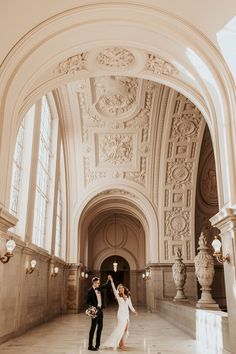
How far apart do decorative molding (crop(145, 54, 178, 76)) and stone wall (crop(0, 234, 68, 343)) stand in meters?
5.10

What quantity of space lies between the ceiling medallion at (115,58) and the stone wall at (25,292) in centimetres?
468

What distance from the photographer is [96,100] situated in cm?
1543

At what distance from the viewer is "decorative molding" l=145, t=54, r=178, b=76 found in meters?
8.46

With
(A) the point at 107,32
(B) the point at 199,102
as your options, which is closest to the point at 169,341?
(B) the point at 199,102

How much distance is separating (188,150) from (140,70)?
8.62 meters

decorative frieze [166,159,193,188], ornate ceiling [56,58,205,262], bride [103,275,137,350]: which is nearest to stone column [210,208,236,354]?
bride [103,275,137,350]

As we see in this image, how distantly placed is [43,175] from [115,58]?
7123 mm

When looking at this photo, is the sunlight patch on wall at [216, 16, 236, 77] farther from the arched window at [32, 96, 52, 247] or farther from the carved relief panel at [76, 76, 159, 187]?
the arched window at [32, 96, 52, 247]

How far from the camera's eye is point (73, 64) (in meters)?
8.59

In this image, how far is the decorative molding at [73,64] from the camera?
27.7 ft

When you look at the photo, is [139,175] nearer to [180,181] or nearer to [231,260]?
[180,181]

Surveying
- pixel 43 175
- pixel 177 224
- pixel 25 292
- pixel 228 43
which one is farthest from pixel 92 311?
pixel 177 224

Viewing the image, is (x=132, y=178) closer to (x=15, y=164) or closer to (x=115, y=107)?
(x=115, y=107)

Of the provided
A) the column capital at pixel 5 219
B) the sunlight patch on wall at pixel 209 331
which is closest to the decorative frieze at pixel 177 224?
the sunlight patch on wall at pixel 209 331
